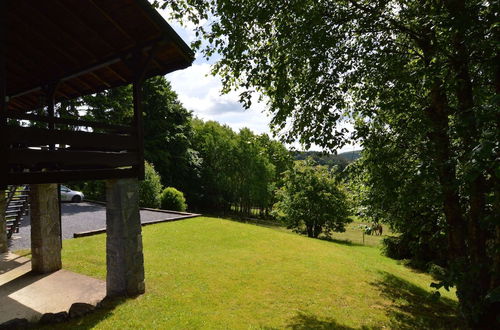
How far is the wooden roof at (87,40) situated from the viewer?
271 inches

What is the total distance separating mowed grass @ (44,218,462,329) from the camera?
724 centimetres

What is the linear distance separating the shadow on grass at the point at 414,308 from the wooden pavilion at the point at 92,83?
7220 mm

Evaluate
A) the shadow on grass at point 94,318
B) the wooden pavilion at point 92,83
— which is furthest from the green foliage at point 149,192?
the shadow on grass at point 94,318

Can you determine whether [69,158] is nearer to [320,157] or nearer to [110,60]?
[110,60]

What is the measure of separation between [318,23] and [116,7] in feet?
14.9

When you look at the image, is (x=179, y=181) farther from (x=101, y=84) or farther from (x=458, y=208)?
(x=458, y=208)

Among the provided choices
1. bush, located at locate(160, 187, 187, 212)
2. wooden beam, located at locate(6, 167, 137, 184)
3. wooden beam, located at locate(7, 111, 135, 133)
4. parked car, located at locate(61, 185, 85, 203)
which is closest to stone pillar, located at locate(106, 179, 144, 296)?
wooden beam, located at locate(6, 167, 137, 184)

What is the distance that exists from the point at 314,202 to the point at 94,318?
22.5 m

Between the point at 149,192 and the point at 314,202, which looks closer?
the point at 149,192

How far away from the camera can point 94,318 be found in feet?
22.7

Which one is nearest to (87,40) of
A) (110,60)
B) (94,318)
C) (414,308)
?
(110,60)

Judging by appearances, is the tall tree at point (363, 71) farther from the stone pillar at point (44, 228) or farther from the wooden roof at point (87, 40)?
the stone pillar at point (44, 228)

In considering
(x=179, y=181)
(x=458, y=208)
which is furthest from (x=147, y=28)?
(x=179, y=181)

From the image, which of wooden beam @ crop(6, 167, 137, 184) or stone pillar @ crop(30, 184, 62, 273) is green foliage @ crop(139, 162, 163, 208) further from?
wooden beam @ crop(6, 167, 137, 184)
